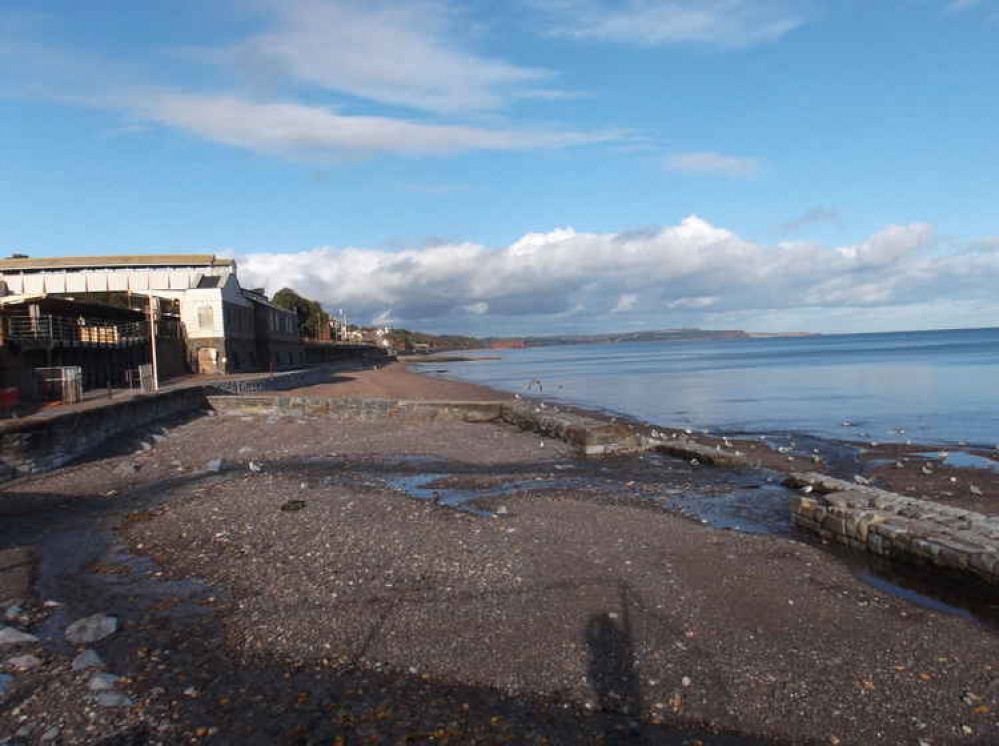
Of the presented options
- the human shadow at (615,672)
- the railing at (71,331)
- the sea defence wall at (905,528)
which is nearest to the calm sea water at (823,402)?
the sea defence wall at (905,528)

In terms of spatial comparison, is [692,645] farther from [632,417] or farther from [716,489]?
[632,417]

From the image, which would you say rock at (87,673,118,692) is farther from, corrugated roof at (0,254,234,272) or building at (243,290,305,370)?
corrugated roof at (0,254,234,272)

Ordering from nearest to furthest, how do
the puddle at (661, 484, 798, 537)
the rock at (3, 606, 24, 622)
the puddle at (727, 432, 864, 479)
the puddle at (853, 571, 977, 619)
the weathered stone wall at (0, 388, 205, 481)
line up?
the rock at (3, 606, 24, 622), the puddle at (853, 571, 977, 619), the puddle at (661, 484, 798, 537), the weathered stone wall at (0, 388, 205, 481), the puddle at (727, 432, 864, 479)

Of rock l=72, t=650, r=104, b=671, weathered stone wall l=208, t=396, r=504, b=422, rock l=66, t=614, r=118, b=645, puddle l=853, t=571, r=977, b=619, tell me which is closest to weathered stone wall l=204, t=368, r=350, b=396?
weathered stone wall l=208, t=396, r=504, b=422

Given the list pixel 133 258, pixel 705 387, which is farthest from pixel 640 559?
pixel 133 258

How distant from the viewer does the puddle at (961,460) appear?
17.2 meters

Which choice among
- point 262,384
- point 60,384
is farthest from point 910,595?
point 262,384

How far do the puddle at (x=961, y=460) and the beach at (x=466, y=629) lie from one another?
10375mm

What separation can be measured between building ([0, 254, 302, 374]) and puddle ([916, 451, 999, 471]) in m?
40.9

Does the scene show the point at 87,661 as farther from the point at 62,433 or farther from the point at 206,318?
the point at 206,318

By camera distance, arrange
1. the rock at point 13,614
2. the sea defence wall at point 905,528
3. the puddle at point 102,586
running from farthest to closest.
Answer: the sea defence wall at point 905,528 < the puddle at point 102,586 < the rock at point 13,614

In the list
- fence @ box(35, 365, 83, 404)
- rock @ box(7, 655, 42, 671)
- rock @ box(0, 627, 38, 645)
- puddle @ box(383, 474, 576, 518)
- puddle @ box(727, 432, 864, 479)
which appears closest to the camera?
rock @ box(7, 655, 42, 671)

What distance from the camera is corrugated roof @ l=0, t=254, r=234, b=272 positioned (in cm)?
6031

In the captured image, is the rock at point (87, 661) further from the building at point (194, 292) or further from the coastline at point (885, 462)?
the building at point (194, 292)
